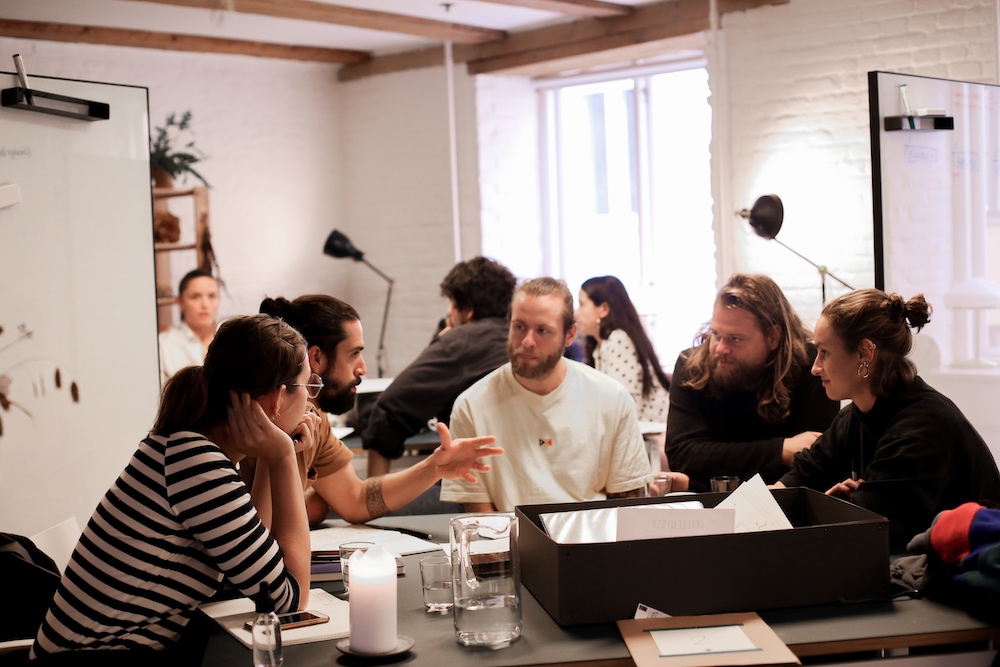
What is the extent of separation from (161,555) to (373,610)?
0.42 metres

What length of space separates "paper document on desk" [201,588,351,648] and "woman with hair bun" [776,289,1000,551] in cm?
106

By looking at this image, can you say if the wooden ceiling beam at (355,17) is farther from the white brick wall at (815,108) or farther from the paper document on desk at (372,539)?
the paper document on desk at (372,539)

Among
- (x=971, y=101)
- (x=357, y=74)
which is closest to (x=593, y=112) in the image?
(x=357, y=74)

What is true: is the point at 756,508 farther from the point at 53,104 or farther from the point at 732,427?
the point at 53,104

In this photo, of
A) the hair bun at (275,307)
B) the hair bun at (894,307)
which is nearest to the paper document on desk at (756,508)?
the hair bun at (894,307)

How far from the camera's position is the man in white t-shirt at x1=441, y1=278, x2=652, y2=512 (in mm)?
2959

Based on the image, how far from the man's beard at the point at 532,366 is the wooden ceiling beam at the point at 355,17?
105 inches

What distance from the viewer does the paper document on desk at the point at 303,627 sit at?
68.7 inches

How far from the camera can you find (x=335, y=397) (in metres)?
2.60

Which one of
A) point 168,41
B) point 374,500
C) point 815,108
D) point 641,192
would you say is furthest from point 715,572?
point 168,41

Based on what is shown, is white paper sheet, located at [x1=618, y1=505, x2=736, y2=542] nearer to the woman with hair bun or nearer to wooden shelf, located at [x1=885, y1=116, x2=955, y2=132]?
the woman with hair bun

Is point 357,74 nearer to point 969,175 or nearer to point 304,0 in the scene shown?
point 304,0

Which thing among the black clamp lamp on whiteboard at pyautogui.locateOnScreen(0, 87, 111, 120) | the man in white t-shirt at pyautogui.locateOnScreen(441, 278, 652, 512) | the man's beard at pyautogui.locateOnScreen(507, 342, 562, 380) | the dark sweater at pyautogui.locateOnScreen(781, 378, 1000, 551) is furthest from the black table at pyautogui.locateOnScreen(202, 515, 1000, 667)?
the black clamp lamp on whiteboard at pyautogui.locateOnScreen(0, 87, 111, 120)

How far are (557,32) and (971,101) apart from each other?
2667 millimetres
